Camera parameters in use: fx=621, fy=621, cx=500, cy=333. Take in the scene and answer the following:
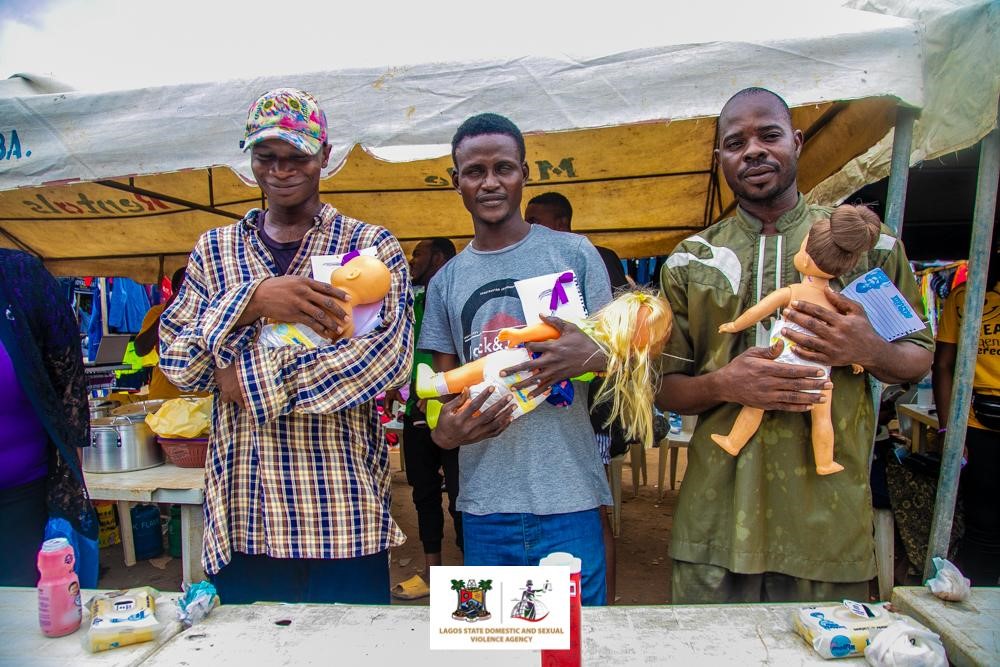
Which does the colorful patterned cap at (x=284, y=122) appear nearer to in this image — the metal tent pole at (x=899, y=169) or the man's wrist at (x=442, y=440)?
the man's wrist at (x=442, y=440)

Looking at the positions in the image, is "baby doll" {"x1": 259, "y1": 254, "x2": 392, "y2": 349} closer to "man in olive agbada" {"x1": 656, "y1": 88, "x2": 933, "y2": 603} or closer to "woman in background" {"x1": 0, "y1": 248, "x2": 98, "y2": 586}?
"man in olive agbada" {"x1": 656, "y1": 88, "x2": 933, "y2": 603}

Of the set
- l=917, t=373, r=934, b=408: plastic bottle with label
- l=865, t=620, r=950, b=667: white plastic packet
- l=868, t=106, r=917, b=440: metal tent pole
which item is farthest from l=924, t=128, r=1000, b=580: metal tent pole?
l=917, t=373, r=934, b=408: plastic bottle with label

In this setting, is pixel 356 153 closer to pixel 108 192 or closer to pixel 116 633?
pixel 108 192

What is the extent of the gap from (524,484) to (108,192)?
451 centimetres

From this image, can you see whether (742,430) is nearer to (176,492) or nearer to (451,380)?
(451,380)

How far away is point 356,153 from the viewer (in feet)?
13.3

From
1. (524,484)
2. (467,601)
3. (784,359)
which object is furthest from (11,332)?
(784,359)

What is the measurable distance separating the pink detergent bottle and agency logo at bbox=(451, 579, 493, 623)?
1129 millimetres

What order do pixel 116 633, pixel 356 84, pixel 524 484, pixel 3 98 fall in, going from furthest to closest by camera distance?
pixel 3 98 → pixel 356 84 → pixel 524 484 → pixel 116 633

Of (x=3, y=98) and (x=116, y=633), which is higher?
(x=3, y=98)

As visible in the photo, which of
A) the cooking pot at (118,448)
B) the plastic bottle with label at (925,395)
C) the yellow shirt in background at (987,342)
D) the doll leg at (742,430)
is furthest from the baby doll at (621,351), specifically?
the plastic bottle with label at (925,395)

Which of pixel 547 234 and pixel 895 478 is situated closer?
pixel 547 234

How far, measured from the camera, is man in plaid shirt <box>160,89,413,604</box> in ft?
5.28

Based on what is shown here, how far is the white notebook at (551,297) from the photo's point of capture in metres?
1.68
